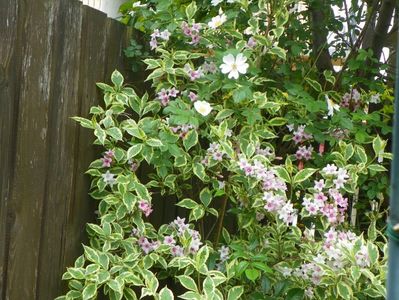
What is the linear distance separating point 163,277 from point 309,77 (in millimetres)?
1176

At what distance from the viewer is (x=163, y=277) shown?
2859 mm

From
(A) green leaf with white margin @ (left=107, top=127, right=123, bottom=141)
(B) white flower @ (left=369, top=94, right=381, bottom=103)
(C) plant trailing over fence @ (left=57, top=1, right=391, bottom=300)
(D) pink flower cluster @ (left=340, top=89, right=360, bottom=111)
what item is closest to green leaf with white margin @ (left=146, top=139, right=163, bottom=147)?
(C) plant trailing over fence @ (left=57, top=1, right=391, bottom=300)

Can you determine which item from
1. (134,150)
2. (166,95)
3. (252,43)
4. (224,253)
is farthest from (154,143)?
(252,43)

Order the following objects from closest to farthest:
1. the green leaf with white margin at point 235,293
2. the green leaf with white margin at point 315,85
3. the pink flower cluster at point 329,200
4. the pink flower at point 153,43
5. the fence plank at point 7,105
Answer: the fence plank at point 7,105
the green leaf with white margin at point 235,293
the pink flower cluster at point 329,200
the pink flower at point 153,43
the green leaf with white margin at point 315,85

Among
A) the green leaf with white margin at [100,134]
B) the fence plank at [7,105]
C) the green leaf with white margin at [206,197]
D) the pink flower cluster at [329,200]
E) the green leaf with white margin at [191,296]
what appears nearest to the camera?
the fence plank at [7,105]

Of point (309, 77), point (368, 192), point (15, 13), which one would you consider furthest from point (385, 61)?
point (15, 13)

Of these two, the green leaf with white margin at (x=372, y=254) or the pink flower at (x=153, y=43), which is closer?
the green leaf with white margin at (x=372, y=254)

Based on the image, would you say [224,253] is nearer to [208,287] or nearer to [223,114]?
[208,287]

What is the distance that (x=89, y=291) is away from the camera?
7.91 ft

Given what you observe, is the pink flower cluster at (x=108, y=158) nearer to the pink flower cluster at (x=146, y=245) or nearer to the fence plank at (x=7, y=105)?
the pink flower cluster at (x=146, y=245)

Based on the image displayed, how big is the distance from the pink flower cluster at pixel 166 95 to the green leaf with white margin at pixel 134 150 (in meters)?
0.31

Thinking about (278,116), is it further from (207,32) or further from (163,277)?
(163,277)

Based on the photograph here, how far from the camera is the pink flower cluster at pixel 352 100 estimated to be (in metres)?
3.28

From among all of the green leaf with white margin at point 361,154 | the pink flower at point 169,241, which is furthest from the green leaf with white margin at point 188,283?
the green leaf with white margin at point 361,154
